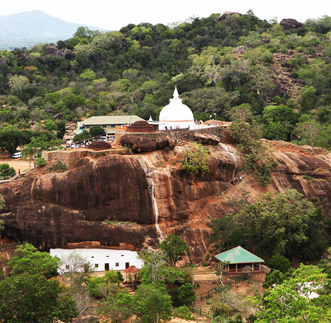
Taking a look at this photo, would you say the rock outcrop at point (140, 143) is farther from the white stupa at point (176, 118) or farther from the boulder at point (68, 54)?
the boulder at point (68, 54)

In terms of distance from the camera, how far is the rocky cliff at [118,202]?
39.2 m

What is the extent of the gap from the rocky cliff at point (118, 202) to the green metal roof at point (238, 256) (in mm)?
2516

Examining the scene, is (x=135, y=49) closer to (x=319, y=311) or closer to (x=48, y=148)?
(x=48, y=148)

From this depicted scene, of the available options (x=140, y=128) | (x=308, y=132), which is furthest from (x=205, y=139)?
(x=308, y=132)

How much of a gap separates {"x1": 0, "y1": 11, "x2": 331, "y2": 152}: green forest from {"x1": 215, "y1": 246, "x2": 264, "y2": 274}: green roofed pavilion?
20101 millimetres

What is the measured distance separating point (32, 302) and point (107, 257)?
38.1 feet

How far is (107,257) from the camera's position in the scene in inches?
1544

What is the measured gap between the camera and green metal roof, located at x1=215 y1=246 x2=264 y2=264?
1507 inches

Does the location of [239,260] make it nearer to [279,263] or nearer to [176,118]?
[279,263]

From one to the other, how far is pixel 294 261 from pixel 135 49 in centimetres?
8811

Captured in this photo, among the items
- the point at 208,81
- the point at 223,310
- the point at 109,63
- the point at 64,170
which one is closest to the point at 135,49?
the point at 109,63

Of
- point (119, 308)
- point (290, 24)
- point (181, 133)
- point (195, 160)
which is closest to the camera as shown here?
point (119, 308)

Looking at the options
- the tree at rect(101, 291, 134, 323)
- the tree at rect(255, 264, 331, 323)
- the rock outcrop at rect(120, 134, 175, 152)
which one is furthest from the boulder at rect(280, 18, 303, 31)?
the tree at rect(255, 264, 331, 323)

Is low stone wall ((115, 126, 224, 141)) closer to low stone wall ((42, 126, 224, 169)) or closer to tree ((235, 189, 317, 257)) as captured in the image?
low stone wall ((42, 126, 224, 169))
